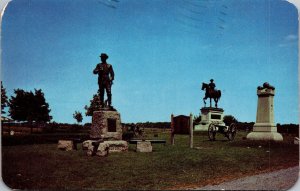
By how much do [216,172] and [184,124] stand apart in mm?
5941

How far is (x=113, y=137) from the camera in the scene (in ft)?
41.6

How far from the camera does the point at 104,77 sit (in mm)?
13086

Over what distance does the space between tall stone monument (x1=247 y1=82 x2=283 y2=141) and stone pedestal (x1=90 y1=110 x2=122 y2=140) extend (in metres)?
6.74

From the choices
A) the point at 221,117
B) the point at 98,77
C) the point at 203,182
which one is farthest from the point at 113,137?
the point at 221,117

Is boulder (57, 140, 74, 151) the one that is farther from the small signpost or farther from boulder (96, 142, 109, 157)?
the small signpost

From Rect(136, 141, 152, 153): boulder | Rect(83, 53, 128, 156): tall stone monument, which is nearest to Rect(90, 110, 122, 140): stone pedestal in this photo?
Rect(83, 53, 128, 156): tall stone monument

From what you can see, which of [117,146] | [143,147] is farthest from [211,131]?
[117,146]

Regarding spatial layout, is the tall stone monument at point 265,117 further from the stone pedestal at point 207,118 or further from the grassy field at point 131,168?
the stone pedestal at point 207,118

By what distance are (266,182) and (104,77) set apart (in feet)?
23.4

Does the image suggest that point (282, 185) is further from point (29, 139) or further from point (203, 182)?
point (29, 139)

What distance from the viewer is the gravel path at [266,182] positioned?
24.2ft

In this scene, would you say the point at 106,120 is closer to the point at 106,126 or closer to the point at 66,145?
the point at 106,126

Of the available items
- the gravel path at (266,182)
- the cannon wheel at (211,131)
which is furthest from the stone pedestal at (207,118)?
the gravel path at (266,182)

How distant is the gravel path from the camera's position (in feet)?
24.2
